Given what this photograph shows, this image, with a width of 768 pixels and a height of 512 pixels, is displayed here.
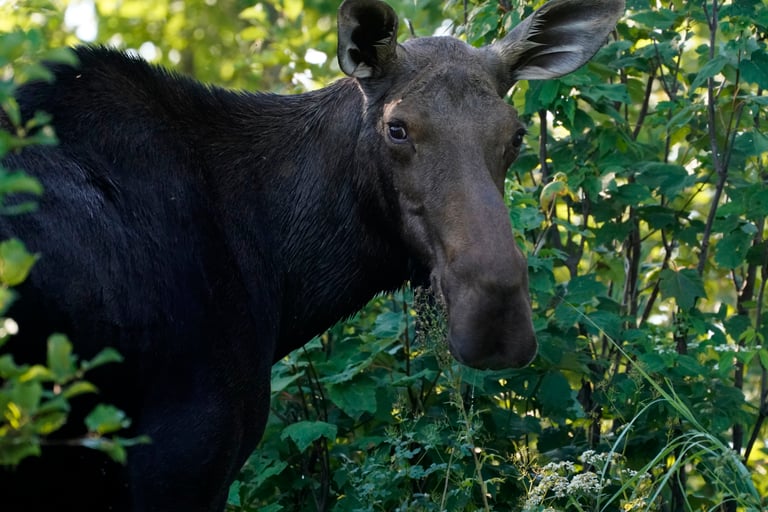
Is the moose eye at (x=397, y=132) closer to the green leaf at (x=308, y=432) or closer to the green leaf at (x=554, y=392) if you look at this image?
the green leaf at (x=308, y=432)

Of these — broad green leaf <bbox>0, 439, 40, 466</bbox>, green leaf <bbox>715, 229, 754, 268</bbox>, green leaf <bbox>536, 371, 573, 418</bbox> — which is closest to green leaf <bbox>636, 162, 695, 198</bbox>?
green leaf <bbox>715, 229, 754, 268</bbox>

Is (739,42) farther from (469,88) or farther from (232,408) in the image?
(232,408)

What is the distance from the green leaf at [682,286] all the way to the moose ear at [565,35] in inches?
59.9

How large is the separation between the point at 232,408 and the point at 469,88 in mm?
1529

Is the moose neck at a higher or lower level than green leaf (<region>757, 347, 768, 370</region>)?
higher

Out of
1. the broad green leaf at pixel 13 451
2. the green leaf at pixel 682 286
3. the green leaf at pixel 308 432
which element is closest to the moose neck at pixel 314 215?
the green leaf at pixel 308 432

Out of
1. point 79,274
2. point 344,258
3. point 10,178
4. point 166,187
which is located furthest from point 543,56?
point 10,178

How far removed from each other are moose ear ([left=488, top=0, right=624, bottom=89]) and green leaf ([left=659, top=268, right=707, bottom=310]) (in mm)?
1521

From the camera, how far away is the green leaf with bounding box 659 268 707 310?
20.2 feet

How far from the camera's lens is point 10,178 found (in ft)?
8.01

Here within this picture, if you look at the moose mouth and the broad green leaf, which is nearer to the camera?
the broad green leaf

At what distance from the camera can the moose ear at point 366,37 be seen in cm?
466

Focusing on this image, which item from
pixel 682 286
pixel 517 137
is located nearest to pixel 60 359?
pixel 517 137

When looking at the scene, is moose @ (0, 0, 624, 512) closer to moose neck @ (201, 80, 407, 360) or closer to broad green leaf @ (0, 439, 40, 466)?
moose neck @ (201, 80, 407, 360)
